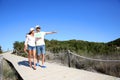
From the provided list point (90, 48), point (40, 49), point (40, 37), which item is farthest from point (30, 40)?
point (90, 48)

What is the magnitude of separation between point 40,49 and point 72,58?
108 inches

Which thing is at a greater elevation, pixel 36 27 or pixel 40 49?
pixel 36 27

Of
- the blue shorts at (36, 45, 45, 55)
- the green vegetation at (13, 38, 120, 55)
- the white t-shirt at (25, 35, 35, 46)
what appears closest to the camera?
A: the white t-shirt at (25, 35, 35, 46)

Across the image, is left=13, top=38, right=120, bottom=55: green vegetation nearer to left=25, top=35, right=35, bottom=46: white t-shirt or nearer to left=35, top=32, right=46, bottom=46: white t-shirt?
left=35, top=32, right=46, bottom=46: white t-shirt

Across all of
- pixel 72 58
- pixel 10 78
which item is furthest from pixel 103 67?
pixel 10 78

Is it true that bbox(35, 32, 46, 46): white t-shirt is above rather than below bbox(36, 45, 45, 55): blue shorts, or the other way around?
above

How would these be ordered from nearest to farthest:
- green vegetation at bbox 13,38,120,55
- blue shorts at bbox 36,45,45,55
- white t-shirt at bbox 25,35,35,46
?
white t-shirt at bbox 25,35,35,46 < blue shorts at bbox 36,45,45,55 < green vegetation at bbox 13,38,120,55

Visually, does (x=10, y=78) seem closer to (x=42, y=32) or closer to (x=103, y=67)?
(x=42, y=32)

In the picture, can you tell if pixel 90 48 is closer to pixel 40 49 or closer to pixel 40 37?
pixel 40 49

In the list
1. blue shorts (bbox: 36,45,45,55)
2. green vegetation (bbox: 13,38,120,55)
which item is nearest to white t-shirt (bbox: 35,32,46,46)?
blue shorts (bbox: 36,45,45,55)

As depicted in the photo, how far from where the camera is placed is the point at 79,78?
6.16m

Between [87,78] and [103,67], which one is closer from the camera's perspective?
[87,78]

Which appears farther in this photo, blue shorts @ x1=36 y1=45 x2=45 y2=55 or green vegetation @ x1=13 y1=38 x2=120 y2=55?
green vegetation @ x1=13 y1=38 x2=120 y2=55

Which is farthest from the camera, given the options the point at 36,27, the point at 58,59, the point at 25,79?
the point at 58,59
